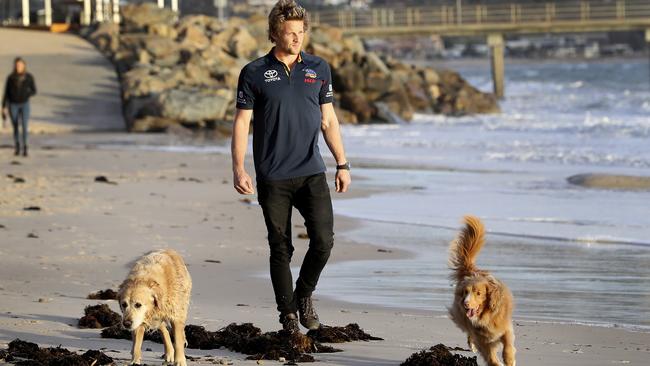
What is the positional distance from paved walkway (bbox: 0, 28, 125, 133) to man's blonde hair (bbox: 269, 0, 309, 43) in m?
22.5

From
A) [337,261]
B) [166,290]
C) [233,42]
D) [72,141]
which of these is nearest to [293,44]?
[166,290]

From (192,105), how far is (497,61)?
33.8 m

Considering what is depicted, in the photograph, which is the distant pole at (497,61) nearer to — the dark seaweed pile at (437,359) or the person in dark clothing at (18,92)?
the person in dark clothing at (18,92)

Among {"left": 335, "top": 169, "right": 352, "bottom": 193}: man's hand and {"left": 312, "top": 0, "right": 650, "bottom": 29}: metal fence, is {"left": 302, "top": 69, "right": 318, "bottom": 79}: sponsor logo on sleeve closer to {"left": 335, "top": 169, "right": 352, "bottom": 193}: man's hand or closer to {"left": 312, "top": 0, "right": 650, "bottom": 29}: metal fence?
{"left": 335, "top": 169, "right": 352, "bottom": 193}: man's hand

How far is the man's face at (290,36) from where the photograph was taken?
7.00 m

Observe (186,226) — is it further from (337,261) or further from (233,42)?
(233,42)

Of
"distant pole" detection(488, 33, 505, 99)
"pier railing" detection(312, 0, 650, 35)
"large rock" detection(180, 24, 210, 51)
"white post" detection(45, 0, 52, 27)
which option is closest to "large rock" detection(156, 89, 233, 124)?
"large rock" detection(180, 24, 210, 51)

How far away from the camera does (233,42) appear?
43.2 m

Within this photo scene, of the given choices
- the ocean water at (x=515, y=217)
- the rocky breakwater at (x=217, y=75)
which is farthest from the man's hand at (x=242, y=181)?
the rocky breakwater at (x=217, y=75)

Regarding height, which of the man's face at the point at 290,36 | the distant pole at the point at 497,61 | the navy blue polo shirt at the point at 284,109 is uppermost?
the man's face at the point at 290,36

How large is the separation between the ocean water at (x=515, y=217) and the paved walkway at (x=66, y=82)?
6.08 m

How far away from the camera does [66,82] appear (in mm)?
36500

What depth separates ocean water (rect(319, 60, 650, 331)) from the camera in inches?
368

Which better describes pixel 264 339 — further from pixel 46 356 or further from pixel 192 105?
pixel 192 105
